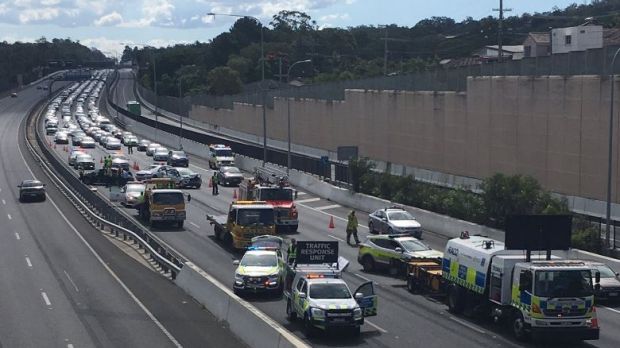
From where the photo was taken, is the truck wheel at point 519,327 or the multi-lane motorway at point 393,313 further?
the multi-lane motorway at point 393,313

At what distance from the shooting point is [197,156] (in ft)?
311

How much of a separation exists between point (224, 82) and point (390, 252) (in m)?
146

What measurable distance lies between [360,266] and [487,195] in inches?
388

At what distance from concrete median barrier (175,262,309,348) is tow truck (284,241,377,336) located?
84 cm

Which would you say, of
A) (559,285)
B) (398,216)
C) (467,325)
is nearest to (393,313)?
(467,325)

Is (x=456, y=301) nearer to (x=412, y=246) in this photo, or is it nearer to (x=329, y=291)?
(x=329, y=291)

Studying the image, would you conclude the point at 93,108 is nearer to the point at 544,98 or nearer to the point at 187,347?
the point at 544,98

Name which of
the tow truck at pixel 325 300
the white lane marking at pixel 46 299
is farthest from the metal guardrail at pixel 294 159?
the tow truck at pixel 325 300

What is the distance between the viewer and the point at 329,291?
81.4ft

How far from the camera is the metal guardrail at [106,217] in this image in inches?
1448

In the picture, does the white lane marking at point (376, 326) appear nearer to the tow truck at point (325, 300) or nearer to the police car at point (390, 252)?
the tow truck at point (325, 300)

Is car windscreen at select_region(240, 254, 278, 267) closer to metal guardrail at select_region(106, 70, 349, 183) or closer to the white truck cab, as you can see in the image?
metal guardrail at select_region(106, 70, 349, 183)

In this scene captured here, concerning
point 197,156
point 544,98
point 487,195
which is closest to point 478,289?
point 487,195

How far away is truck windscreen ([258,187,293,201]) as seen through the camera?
46562mm
